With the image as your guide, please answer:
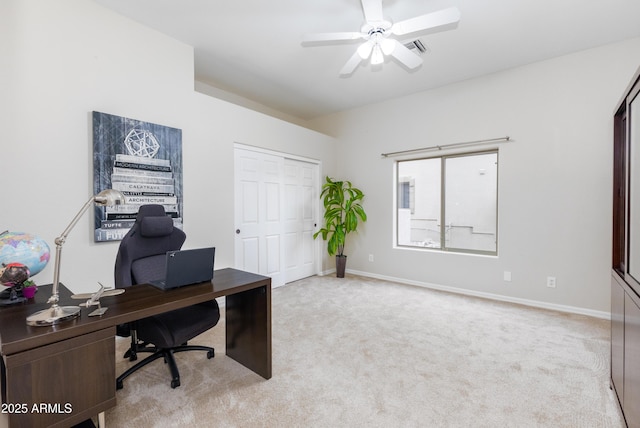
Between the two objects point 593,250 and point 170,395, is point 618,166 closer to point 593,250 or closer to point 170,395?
point 593,250

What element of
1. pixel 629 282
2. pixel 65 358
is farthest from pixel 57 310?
pixel 629 282

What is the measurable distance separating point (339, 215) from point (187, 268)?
11.1ft

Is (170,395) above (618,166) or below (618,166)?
below

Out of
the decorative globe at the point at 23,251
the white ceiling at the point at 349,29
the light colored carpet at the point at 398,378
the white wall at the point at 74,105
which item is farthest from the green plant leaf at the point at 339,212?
the decorative globe at the point at 23,251

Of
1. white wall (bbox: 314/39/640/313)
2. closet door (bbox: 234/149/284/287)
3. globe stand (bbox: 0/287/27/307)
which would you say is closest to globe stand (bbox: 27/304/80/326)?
globe stand (bbox: 0/287/27/307)

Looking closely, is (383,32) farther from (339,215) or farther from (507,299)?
(507,299)

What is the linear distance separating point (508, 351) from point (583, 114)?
2.66m

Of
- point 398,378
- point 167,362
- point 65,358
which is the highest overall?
point 65,358

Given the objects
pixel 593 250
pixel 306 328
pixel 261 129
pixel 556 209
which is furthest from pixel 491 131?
pixel 306 328

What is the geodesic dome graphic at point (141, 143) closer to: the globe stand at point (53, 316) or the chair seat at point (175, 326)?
the chair seat at point (175, 326)

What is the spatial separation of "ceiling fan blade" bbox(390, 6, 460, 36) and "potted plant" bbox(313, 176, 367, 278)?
9.06 feet

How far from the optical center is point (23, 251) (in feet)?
5.17

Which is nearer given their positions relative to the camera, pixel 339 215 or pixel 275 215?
pixel 275 215

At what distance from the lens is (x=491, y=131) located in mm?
3709
